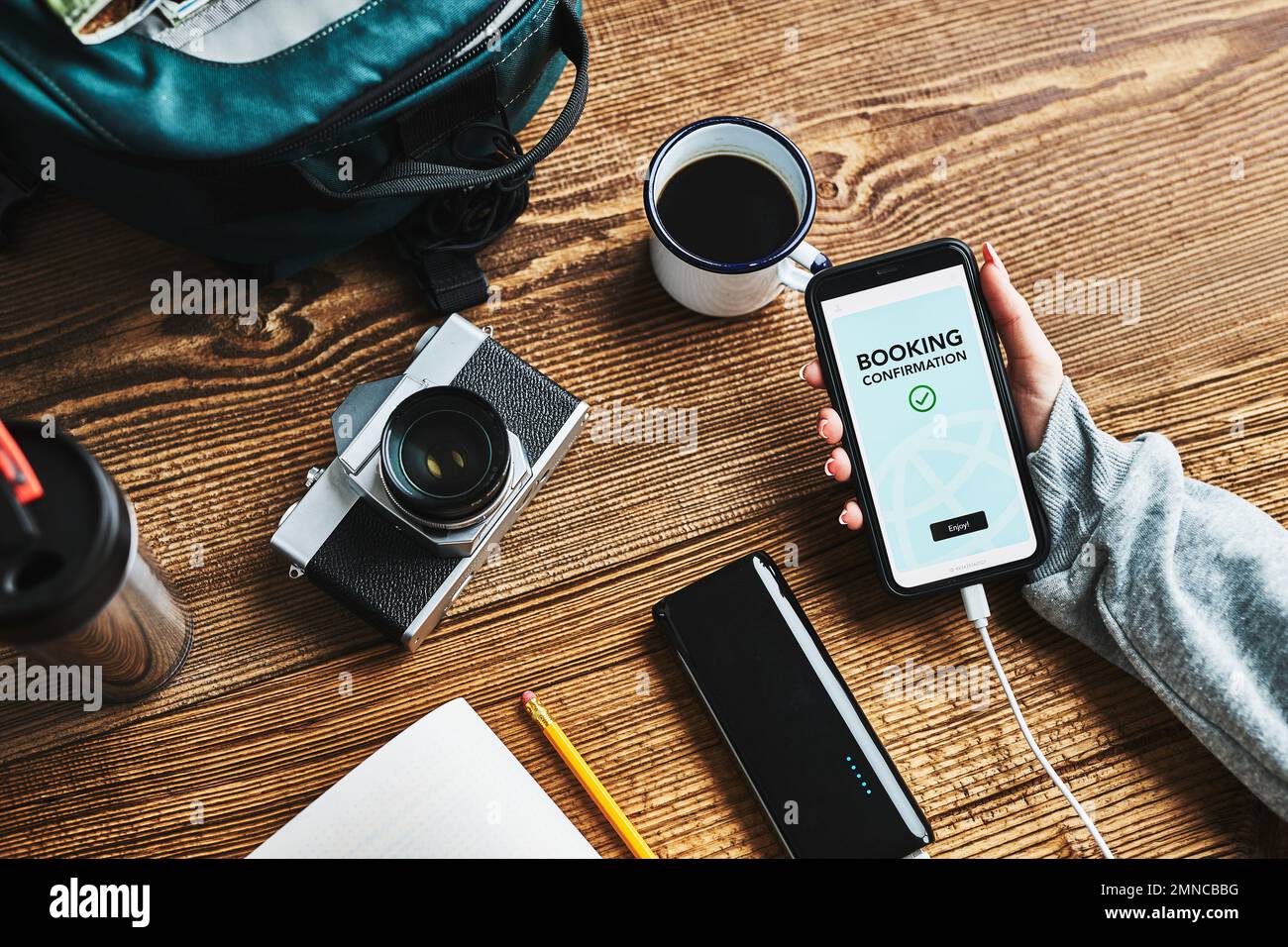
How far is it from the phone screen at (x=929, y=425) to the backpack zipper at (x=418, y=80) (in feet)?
0.98

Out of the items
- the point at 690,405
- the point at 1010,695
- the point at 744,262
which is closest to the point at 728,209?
the point at 744,262

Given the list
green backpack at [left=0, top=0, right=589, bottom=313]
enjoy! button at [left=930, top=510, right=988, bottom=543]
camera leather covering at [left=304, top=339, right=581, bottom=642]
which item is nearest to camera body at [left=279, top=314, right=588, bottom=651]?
camera leather covering at [left=304, top=339, right=581, bottom=642]

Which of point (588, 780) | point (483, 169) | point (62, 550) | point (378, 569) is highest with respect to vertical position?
point (483, 169)

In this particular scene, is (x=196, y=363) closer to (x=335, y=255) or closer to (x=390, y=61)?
(x=335, y=255)

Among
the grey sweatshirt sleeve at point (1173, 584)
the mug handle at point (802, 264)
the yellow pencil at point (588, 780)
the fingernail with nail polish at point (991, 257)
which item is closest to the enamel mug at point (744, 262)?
the mug handle at point (802, 264)

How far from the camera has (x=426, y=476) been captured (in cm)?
67

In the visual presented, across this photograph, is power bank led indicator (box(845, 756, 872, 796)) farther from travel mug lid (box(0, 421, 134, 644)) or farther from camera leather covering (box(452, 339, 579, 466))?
travel mug lid (box(0, 421, 134, 644))

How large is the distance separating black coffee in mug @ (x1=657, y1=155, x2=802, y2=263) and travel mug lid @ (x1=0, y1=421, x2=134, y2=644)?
0.41m

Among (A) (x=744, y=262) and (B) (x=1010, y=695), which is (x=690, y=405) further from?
(B) (x=1010, y=695)

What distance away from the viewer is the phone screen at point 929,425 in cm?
72

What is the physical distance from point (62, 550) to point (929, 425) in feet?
1.84

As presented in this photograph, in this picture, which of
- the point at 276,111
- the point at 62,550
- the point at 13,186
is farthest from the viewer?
the point at 13,186
